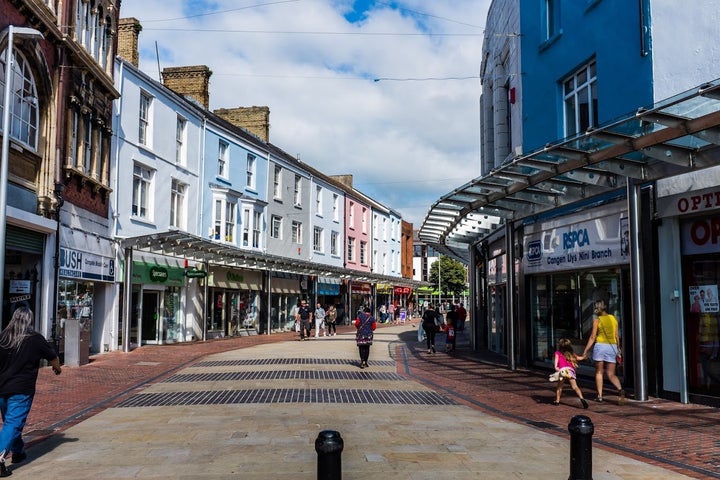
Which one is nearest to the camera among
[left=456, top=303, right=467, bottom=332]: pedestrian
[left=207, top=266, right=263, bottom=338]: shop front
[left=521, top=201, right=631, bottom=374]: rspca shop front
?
[left=521, top=201, right=631, bottom=374]: rspca shop front

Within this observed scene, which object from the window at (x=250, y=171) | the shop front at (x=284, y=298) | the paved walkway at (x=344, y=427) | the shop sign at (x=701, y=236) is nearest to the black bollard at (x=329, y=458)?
the paved walkway at (x=344, y=427)

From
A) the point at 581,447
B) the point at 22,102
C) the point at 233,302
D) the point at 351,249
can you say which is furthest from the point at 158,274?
the point at 351,249

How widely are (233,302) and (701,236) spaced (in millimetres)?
23740

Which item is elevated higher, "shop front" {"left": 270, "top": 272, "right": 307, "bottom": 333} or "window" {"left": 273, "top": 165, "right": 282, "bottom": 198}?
"window" {"left": 273, "top": 165, "right": 282, "bottom": 198}

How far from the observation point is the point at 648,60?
12.1 meters

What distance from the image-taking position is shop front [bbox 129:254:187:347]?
77.3 ft

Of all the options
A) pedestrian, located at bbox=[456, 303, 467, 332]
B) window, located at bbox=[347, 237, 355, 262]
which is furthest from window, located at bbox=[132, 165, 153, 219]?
window, located at bbox=[347, 237, 355, 262]

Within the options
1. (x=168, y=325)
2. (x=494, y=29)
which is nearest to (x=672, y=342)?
(x=494, y=29)

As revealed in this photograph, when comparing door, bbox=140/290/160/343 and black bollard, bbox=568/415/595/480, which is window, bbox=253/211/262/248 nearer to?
door, bbox=140/290/160/343

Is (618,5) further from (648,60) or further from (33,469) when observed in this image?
(33,469)

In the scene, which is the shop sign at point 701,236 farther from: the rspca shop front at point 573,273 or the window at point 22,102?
the window at point 22,102

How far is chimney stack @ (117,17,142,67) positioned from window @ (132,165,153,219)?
4.20 m

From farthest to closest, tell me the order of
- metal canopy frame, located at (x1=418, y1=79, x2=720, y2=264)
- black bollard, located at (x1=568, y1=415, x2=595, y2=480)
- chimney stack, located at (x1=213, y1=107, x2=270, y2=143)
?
chimney stack, located at (x1=213, y1=107, x2=270, y2=143)
metal canopy frame, located at (x1=418, y1=79, x2=720, y2=264)
black bollard, located at (x1=568, y1=415, x2=595, y2=480)

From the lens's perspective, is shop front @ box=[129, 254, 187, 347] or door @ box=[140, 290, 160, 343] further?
door @ box=[140, 290, 160, 343]
